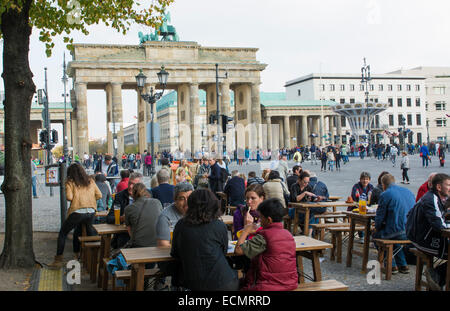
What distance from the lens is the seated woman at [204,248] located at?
461 cm

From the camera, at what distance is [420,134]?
11094cm

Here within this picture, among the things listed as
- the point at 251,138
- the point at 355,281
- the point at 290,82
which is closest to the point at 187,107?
the point at 251,138

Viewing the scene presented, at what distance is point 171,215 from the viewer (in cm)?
611

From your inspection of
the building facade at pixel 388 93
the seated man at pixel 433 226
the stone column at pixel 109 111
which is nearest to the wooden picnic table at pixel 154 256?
the seated man at pixel 433 226

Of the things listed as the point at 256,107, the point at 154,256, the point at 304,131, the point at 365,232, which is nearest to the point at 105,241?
the point at 154,256

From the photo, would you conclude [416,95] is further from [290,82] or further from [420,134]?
[290,82]

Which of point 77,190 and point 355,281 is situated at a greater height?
point 77,190

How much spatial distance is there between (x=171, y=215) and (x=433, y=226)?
2.91 meters

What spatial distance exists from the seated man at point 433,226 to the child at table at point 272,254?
2054mm

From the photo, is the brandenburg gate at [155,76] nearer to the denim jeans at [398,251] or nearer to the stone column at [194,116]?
the stone column at [194,116]

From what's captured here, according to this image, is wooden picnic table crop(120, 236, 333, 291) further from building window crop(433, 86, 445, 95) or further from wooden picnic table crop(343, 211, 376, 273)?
building window crop(433, 86, 445, 95)

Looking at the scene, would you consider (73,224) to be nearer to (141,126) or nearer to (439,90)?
(141,126)

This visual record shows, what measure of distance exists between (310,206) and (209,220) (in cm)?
520
